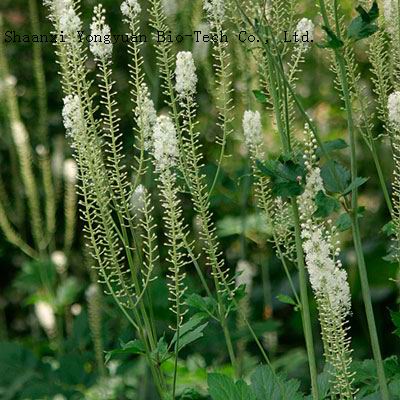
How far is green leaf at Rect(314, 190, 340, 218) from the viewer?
2.30 m

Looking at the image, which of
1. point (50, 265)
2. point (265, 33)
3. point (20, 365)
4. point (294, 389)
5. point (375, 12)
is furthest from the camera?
point (50, 265)

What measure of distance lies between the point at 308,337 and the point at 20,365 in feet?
8.39

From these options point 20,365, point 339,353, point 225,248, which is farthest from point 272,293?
point 339,353

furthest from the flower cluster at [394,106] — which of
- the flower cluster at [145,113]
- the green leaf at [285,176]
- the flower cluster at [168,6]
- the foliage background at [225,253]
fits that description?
the foliage background at [225,253]

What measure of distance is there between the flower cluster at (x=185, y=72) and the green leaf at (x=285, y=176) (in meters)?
0.42

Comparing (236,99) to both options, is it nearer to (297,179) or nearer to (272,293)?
(272,293)

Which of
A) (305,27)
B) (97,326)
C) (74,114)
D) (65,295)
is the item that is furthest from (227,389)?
(65,295)

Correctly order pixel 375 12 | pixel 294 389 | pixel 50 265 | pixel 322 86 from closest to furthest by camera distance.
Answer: pixel 375 12
pixel 294 389
pixel 50 265
pixel 322 86

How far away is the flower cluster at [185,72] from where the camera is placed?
8.60 feet

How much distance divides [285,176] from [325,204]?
0.39ft

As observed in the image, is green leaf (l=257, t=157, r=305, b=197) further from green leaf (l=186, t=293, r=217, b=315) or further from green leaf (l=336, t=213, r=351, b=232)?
green leaf (l=186, t=293, r=217, b=315)

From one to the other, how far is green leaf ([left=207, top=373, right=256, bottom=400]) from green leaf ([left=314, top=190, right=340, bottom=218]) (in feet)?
1.85

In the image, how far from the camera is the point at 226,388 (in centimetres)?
262

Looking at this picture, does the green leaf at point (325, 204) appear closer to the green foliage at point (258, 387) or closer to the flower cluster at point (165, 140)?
the flower cluster at point (165, 140)
